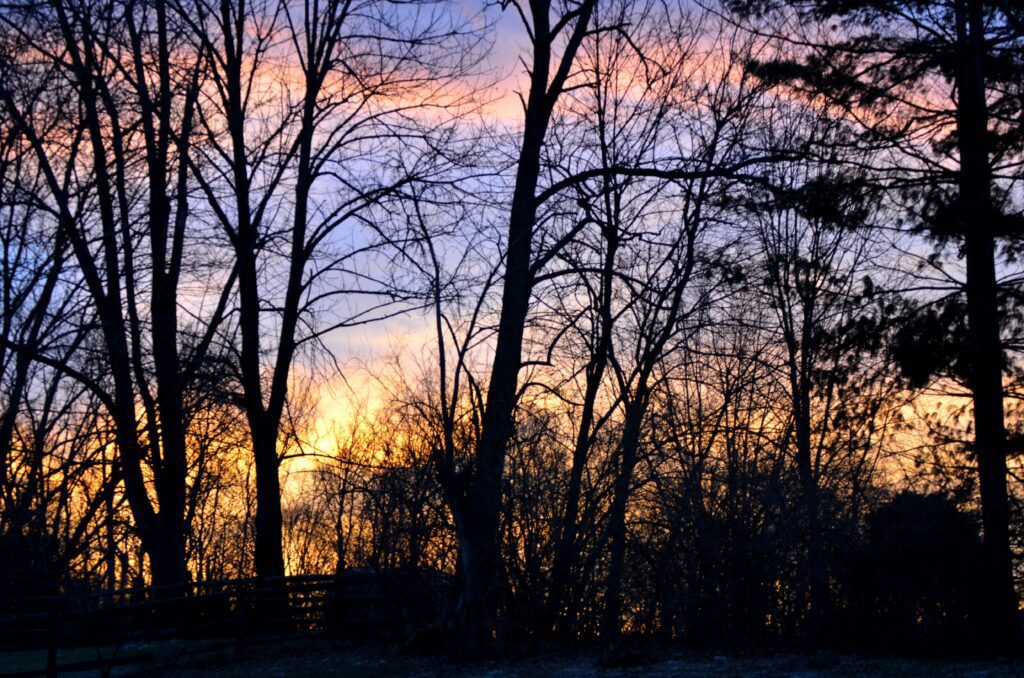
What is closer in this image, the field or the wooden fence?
the field

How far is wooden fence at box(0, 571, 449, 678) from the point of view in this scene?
49.4 ft

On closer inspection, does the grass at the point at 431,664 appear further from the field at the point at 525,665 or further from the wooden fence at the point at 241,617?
the wooden fence at the point at 241,617

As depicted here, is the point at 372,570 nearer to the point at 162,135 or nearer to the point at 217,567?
the point at 162,135

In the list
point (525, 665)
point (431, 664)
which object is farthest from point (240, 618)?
point (525, 665)

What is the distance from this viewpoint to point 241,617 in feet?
51.4

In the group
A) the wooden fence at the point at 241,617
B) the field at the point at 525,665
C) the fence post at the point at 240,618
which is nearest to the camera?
the field at the point at 525,665

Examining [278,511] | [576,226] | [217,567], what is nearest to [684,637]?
[576,226]

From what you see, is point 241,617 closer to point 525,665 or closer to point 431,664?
point 431,664

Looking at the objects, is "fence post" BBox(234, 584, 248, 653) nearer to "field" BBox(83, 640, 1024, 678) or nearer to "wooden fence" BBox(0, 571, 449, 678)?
"wooden fence" BBox(0, 571, 449, 678)

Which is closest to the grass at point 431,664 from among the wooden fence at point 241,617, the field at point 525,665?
the field at point 525,665

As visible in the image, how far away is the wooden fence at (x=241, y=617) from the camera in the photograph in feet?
49.4

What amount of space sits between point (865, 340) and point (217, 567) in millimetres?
31743

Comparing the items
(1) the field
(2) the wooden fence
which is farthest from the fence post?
(1) the field

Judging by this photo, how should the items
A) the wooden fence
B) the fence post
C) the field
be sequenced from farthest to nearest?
the fence post
the wooden fence
the field
